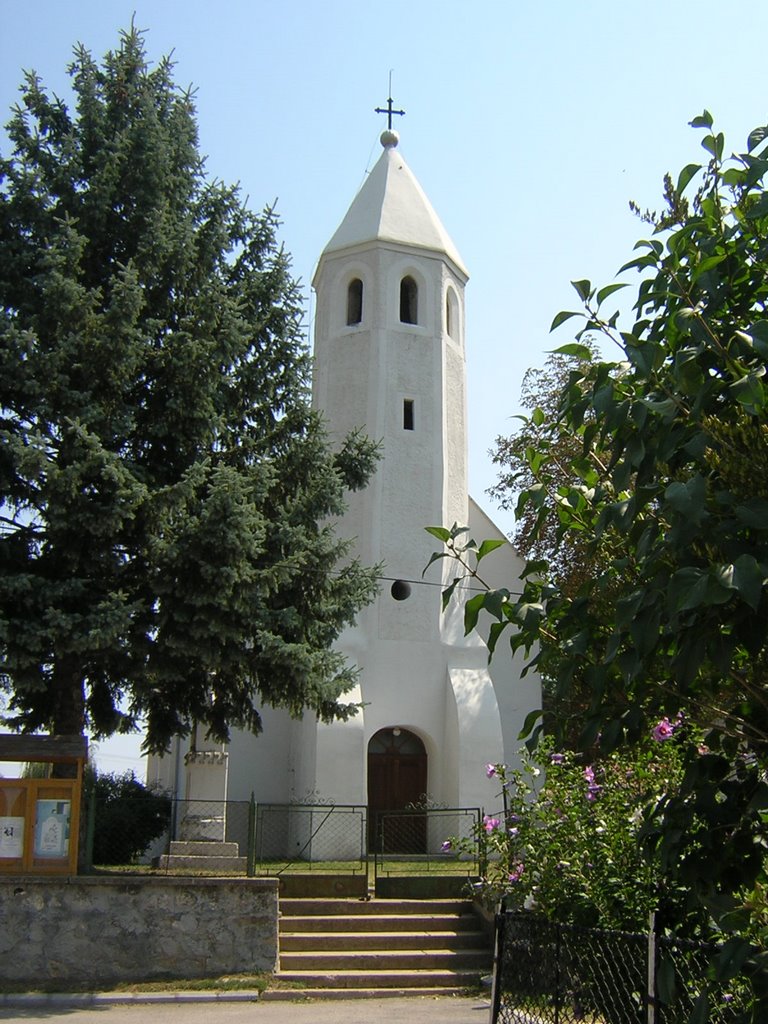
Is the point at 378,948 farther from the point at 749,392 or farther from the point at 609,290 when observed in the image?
the point at 749,392

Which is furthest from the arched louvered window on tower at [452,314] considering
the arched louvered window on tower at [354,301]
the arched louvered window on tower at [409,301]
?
the arched louvered window on tower at [354,301]

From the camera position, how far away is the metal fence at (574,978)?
5754mm

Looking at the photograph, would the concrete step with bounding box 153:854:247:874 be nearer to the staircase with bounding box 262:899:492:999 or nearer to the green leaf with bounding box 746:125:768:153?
the staircase with bounding box 262:899:492:999

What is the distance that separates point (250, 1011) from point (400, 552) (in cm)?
1224

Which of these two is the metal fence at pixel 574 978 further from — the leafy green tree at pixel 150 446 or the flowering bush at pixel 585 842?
the leafy green tree at pixel 150 446

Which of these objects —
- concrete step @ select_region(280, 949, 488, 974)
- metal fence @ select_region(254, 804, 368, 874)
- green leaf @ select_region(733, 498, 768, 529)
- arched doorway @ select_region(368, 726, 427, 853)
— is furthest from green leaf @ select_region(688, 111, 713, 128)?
arched doorway @ select_region(368, 726, 427, 853)

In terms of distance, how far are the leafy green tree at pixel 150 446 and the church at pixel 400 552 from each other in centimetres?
551

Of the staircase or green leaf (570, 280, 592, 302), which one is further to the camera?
the staircase

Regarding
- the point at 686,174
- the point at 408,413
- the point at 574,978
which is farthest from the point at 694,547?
the point at 408,413

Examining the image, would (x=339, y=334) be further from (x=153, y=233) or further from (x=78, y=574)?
(x=78, y=574)

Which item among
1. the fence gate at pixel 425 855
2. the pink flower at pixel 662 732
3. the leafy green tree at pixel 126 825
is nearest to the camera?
the pink flower at pixel 662 732

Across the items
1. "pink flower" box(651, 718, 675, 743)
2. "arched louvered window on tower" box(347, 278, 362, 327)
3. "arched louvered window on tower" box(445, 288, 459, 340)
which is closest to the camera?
"pink flower" box(651, 718, 675, 743)

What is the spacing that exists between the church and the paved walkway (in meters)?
8.53

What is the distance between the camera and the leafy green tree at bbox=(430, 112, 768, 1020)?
3711 millimetres
